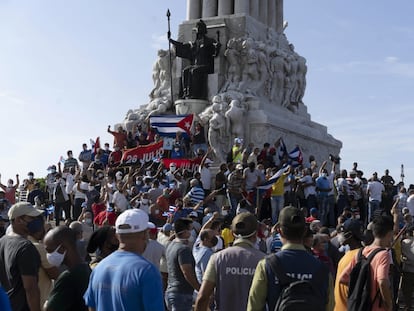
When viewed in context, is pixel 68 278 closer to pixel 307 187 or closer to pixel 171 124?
pixel 307 187

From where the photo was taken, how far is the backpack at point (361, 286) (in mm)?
6105

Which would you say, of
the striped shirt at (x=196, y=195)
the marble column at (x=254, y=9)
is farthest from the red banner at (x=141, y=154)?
the marble column at (x=254, y=9)

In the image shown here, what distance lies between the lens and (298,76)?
3284 centimetres

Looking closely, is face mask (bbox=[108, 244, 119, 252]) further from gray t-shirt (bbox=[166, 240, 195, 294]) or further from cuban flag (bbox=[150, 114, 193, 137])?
cuban flag (bbox=[150, 114, 193, 137])

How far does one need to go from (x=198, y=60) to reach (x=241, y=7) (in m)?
3.43

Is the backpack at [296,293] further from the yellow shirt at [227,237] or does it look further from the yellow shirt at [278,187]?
the yellow shirt at [278,187]

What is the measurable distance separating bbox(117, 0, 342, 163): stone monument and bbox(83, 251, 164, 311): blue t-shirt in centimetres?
2177

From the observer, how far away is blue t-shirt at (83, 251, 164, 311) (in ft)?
15.6

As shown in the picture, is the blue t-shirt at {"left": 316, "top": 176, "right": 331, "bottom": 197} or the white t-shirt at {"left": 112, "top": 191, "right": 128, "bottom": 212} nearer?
the white t-shirt at {"left": 112, "top": 191, "right": 128, "bottom": 212}

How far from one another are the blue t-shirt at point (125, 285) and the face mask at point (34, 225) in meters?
1.50

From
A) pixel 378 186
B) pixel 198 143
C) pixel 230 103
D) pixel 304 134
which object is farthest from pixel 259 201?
pixel 304 134

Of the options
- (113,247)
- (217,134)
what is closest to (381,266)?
(113,247)

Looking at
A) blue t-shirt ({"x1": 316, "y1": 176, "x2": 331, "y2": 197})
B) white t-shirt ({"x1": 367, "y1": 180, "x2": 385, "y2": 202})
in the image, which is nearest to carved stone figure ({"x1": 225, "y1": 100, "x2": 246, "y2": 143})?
white t-shirt ({"x1": 367, "y1": 180, "x2": 385, "y2": 202})

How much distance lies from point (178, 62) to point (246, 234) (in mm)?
26320
